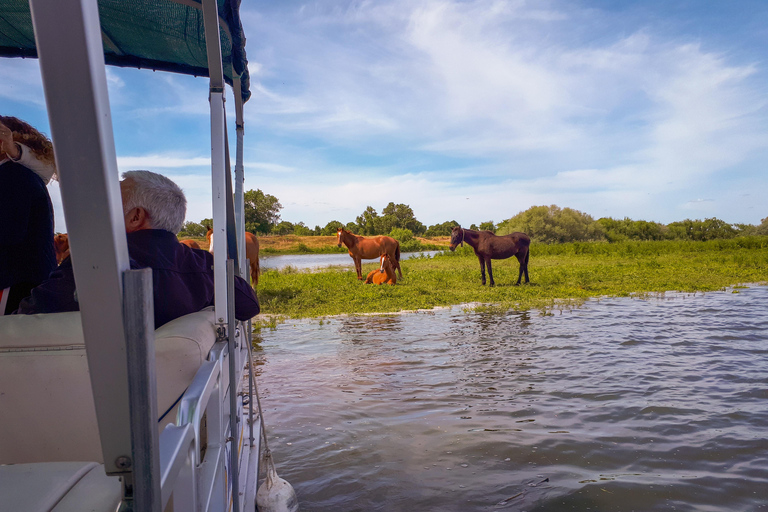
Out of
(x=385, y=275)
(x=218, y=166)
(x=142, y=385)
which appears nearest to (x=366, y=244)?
(x=385, y=275)

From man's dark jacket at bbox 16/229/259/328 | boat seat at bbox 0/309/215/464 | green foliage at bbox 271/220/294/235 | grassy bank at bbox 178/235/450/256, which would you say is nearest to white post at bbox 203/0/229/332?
man's dark jacket at bbox 16/229/259/328

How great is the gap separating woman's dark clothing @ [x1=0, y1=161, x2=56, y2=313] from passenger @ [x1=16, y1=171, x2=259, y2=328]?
42 centimetres

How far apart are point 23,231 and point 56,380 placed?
957 mm

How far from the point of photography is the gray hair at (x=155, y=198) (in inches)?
73.8

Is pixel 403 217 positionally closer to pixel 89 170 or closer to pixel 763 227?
pixel 763 227

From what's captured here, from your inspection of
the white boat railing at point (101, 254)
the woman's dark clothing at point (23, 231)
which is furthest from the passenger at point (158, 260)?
the white boat railing at point (101, 254)

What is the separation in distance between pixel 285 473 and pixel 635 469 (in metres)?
2.04

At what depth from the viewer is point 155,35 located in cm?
312

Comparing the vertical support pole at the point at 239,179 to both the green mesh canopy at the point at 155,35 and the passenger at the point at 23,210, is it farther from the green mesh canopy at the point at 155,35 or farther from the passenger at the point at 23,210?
the passenger at the point at 23,210

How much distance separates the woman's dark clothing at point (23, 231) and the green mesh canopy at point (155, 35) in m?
1.08

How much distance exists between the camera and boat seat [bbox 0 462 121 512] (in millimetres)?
1093

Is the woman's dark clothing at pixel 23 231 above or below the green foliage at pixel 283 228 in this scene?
below

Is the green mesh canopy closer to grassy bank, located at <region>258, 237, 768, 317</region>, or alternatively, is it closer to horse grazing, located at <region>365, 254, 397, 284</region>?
grassy bank, located at <region>258, 237, 768, 317</region>

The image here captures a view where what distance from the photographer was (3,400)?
1334 mm
